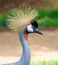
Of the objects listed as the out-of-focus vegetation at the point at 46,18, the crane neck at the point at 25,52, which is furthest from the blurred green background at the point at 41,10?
the crane neck at the point at 25,52

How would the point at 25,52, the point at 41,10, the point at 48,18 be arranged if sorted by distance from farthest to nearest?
1. the point at 41,10
2. the point at 48,18
3. the point at 25,52

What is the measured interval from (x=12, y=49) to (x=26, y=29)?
4704 mm

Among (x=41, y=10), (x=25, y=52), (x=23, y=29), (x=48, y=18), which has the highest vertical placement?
(x=23, y=29)

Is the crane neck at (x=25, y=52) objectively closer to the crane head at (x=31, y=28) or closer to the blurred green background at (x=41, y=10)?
the crane head at (x=31, y=28)

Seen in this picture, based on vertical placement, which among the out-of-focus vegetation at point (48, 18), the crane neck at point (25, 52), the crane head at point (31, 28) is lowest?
the out-of-focus vegetation at point (48, 18)

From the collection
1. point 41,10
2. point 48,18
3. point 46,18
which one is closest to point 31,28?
point 46,18

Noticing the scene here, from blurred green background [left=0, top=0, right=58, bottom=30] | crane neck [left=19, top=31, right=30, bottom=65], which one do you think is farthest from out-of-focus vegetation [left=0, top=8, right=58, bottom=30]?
crane neck [left=19, top=31, right=30, bottom=65]

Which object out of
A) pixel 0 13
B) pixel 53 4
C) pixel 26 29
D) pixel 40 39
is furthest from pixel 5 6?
pixel 26 29

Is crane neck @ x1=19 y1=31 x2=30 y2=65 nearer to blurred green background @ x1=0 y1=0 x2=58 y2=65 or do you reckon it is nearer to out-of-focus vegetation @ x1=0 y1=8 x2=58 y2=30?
out-of-focus vegetation @ x1=0 y1=8 x2=58 y2=30

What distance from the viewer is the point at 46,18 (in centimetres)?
1223

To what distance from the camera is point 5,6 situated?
13.7m

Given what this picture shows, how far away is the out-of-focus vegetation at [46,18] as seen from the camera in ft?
38.2

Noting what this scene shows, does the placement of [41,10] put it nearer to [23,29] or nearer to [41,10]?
[41,10]

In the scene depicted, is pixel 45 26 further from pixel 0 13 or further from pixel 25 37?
pixel 25 37
